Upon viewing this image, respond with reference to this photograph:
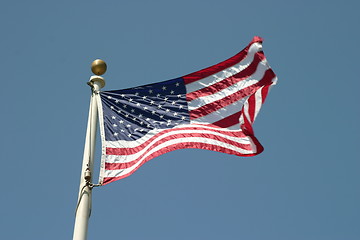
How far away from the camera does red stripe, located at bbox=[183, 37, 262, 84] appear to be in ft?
46.4

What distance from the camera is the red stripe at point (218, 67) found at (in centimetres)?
1416

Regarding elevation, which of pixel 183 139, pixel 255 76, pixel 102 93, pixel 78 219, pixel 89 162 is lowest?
pixel 78 219

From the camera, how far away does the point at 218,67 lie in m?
14.3

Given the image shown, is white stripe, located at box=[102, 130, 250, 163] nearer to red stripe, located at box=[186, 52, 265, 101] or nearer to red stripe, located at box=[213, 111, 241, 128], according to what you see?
red stripe, located at box=[213, 111, 241, 128]

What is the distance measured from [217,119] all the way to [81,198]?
4207 mm

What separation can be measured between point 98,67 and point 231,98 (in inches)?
124

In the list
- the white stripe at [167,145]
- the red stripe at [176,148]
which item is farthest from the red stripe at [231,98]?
the red stripe at [176,148]

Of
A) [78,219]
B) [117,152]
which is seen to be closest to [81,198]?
[78,219]

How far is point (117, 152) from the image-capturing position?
1184 cm

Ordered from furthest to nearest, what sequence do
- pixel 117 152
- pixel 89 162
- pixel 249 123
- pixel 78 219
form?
pixel 249 123
pixel 117 152
pixel 89 162
pixel 78 219

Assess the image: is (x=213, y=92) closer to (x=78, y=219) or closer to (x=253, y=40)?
(x=253, y=40)

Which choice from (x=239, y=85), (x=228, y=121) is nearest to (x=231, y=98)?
(x=239, y=85)

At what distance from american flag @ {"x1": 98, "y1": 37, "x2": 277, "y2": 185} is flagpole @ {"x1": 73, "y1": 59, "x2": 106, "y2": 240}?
0.25 meters

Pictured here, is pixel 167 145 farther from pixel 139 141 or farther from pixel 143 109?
pixel 143 109
